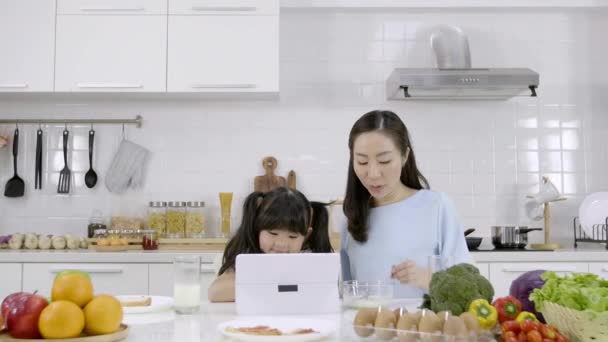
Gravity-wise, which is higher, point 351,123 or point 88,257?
point 351,123

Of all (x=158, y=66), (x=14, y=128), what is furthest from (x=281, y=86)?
(x=14, y=128)

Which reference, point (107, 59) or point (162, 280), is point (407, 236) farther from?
point (107, 59)

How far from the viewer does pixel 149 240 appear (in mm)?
3588

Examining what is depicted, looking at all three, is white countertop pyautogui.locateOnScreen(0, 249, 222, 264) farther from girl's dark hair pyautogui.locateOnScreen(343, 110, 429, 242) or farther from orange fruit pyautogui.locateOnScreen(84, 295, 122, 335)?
orange fruit pyautogui.locateOnScreen(84, 295, 122, 335)

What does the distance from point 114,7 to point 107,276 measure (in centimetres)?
144

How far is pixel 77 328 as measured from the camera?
1.34 m

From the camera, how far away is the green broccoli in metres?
1.46

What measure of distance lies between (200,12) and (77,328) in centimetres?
266

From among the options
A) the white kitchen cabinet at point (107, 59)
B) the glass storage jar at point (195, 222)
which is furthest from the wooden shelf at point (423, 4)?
the glass storage jar at point (195, 222)

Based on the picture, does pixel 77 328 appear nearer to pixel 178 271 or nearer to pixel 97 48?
pixel 178 271

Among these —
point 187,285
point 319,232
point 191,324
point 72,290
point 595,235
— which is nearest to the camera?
point 72,290

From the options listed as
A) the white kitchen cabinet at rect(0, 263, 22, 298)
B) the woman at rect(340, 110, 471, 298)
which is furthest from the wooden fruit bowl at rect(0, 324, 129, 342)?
the white kitchen cabinet at rect(0, 263, 22, 298)

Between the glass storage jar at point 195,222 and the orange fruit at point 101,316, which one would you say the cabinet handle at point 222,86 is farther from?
the orange fruit at point 101,316

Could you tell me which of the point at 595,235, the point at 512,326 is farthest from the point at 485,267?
the point at 512,326
